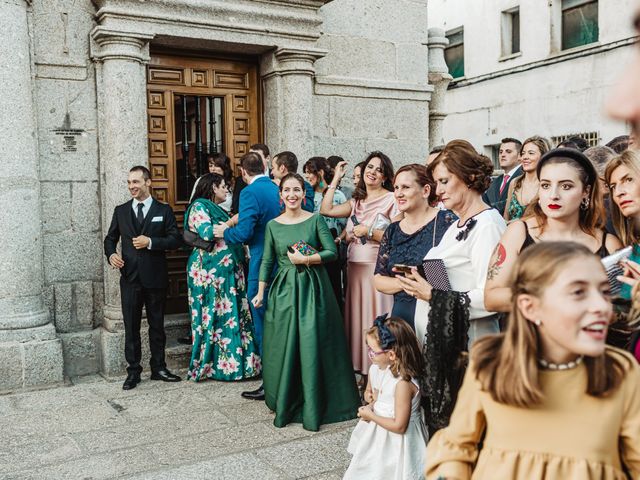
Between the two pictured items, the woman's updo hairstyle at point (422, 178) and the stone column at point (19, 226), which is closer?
the woman's updo hairstyle at point (422, 178)

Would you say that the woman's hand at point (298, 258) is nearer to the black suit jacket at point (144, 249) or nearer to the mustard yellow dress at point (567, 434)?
the black suit jacket at point (144, 249)

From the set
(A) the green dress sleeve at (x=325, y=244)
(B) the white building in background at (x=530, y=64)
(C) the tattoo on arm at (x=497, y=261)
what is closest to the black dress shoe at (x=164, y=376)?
(A) the green dress sleeve at (x=325, y=244)

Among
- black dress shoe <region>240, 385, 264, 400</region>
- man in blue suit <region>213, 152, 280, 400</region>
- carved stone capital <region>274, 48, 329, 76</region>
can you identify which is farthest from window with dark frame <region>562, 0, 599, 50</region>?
black dress shoe <region>240, 385, 264, 400</region>

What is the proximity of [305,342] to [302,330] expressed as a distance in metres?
0.09

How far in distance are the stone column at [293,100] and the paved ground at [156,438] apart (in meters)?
2.52

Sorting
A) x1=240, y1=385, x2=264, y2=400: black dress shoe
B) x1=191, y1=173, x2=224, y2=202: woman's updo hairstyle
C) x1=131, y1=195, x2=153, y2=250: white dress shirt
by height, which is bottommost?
x1=240, y1=385, x2=264, y2=400: black dress shoe

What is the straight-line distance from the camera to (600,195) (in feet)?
9.93

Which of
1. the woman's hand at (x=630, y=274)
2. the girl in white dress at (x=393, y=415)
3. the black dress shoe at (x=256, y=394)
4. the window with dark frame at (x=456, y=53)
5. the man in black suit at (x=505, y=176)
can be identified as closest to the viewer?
the woman's hand at (x=630, y=274)

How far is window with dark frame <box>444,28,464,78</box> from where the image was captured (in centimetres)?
2127

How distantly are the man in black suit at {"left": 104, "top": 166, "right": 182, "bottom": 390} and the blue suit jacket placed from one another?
2.07 feet

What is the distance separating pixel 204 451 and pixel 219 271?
6.49 feet

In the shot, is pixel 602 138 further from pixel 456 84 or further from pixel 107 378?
pixel 107 378

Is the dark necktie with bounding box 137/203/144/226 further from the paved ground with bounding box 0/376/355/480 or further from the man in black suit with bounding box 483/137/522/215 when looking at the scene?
the man in black suit with bounding box 483/137/522/215

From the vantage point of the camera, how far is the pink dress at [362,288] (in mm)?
5469
